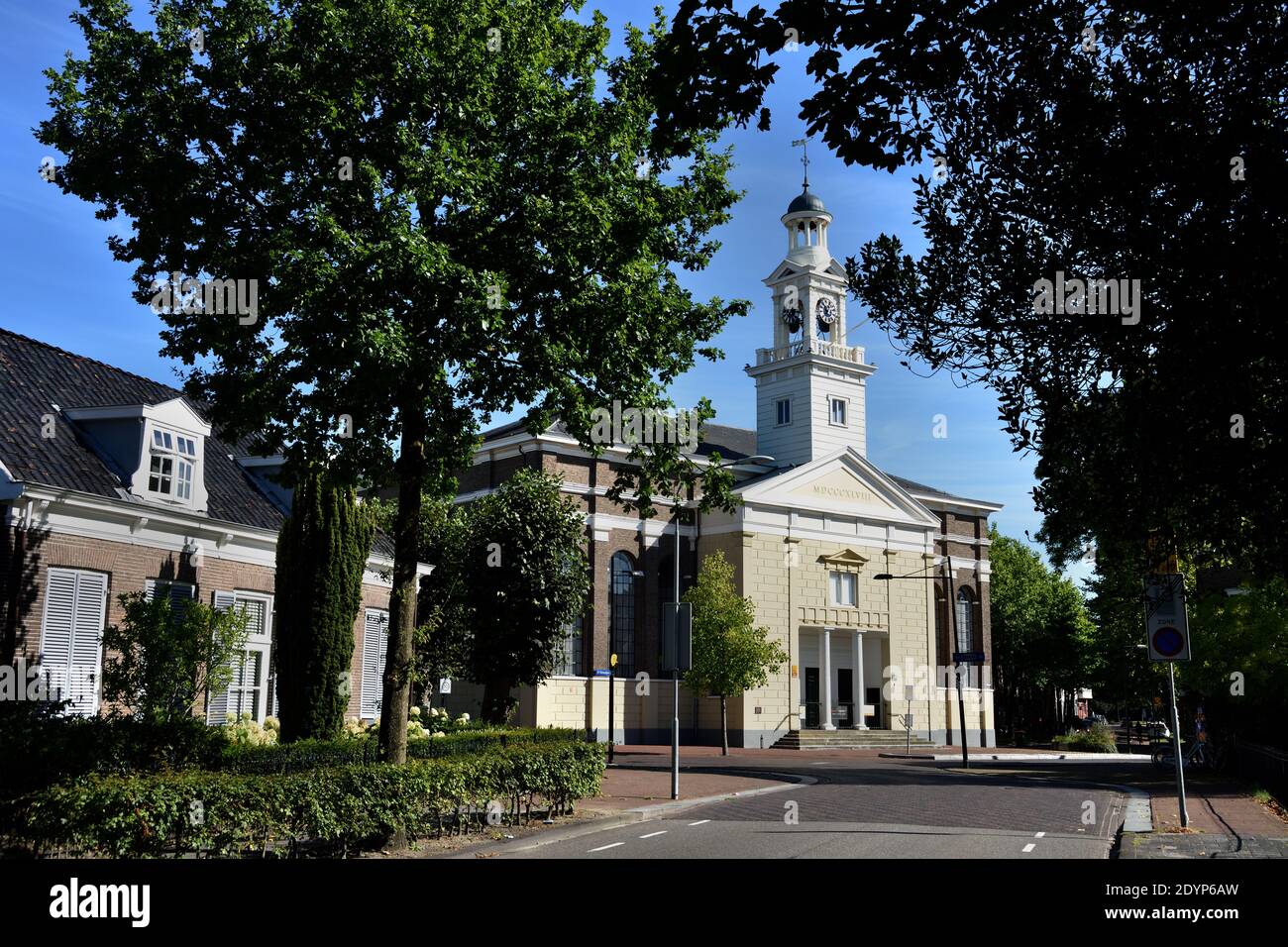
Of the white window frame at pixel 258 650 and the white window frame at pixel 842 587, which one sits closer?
the white window frame at pixel 258 650

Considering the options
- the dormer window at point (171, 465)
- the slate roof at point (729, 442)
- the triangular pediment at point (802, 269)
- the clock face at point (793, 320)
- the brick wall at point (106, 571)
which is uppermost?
the triangular pediment at point (802, 269)

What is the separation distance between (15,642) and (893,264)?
15826 millimetres

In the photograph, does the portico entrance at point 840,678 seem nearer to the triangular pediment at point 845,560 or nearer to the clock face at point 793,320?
the triangular pediment at point 845,560

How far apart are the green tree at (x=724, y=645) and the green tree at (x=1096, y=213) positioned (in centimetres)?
3373

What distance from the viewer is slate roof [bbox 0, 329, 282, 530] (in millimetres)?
20109

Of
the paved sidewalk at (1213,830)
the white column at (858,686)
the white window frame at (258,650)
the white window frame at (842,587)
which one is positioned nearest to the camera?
the paved sidewalk at (1213,830)

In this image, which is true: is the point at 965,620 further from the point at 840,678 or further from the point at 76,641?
the point at 76,641

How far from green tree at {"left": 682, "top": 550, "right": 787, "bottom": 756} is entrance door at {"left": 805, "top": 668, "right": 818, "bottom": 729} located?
796 centimetres

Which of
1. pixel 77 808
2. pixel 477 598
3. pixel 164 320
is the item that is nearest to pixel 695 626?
pixel 477 598

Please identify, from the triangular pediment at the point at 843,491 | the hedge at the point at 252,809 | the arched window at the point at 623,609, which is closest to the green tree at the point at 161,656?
the hedge at the point at 252,809

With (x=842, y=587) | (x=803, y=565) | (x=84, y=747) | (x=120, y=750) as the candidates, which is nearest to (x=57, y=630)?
(x=120, y=750)

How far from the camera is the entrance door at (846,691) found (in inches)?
2137

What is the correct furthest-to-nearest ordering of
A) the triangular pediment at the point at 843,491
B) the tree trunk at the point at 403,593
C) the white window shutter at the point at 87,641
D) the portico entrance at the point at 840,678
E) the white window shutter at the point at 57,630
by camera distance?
1. the portico entrance at the point at 840,678
2. the triangular pediment at the point at 843,491
3. the white window shutter at the point at 87,641
4. the white window shutter at the point at 57,630
5. the tree trunk at the point at 403,593

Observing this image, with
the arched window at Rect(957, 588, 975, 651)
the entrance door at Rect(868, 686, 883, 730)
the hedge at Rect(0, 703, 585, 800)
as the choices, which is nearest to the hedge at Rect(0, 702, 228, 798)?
the hedge at Rect(0, 703, 585, 800)
